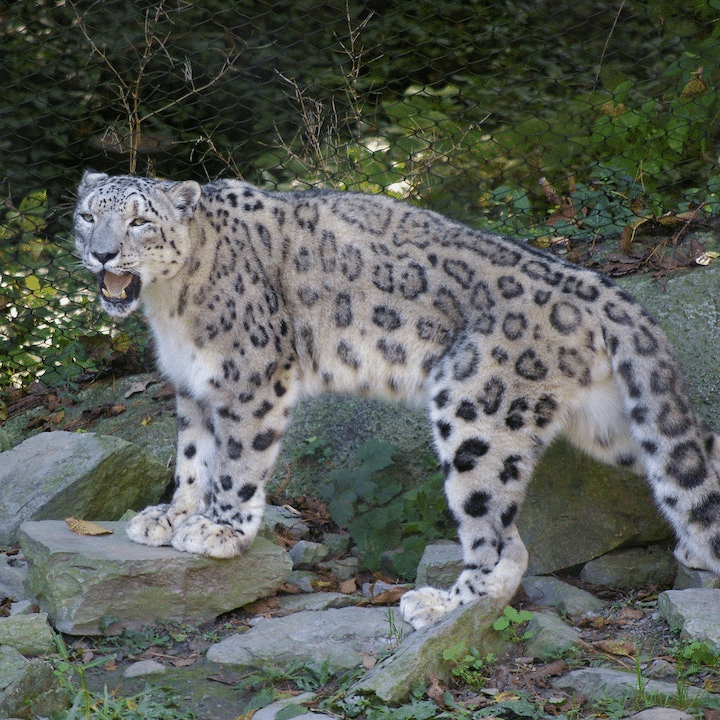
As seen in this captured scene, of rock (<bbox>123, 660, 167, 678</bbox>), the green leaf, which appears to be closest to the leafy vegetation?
rock (<bbox>123, 660, 167, 678</bbox>)

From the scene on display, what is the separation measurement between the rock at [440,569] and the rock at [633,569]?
0.53 m

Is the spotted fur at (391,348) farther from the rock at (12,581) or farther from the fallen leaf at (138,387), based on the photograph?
the fallen leaf at (138,387)

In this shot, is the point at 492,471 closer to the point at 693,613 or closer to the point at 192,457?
the point at 693,613

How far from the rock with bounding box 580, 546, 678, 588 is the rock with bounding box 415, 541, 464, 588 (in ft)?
1.73

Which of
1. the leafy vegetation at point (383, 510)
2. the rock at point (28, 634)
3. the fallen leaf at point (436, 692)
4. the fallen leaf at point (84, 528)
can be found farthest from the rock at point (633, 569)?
the rock at point (28, 634)

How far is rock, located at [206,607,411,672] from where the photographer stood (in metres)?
3.59

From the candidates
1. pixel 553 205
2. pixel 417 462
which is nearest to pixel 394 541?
pixel 417 462

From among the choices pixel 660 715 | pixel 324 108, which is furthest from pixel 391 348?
pixel 324 108

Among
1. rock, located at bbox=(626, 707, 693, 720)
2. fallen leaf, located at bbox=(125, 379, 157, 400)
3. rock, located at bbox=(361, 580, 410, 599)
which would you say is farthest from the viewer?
fallen leaf, located at bbox=(125, 379, 157, 400)

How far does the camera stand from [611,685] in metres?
3.15

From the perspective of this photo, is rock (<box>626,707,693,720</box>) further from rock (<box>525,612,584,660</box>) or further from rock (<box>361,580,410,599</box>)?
rock (<box>361,580,410,599</box>)

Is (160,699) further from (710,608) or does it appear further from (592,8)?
(592,8)

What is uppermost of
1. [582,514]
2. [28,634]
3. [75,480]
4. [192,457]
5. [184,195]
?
[184,195]

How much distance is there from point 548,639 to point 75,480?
2.15 metres
